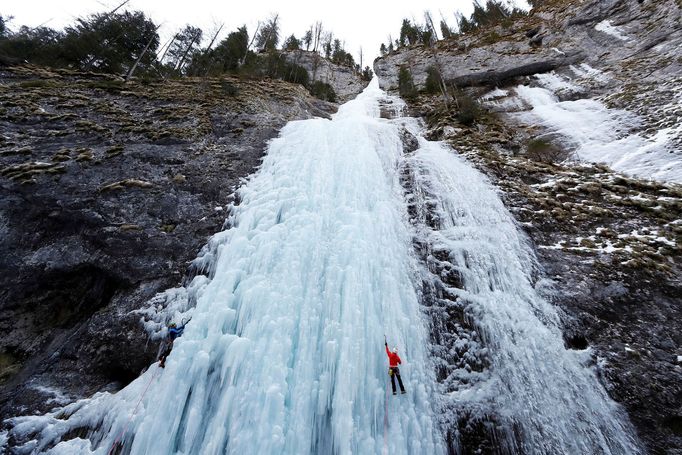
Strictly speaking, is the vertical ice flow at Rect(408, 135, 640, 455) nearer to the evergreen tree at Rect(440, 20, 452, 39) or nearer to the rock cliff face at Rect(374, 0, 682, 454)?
the rock cliff face at Rect(374, 0, 682, 454)

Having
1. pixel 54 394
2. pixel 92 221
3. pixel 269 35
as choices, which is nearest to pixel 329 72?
pixel 269 35

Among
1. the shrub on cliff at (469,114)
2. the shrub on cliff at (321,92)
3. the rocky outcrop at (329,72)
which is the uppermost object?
the rocky outcrop at (329,72)

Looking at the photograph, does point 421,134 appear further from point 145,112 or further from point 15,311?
point 15,311

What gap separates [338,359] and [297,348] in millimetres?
771

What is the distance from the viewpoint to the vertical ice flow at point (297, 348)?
450 centimetres

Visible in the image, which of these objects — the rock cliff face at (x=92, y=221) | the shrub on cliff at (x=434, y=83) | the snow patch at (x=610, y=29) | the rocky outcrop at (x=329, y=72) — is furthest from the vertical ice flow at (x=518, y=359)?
the rocky outcrop at (x=329, y=72)

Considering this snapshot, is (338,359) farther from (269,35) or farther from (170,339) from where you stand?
(269,35)

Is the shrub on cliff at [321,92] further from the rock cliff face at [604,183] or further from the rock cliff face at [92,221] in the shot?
the rock cliff face at [92,221]

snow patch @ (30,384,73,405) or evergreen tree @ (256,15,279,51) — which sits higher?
evergreen tree @ (256,15,279,51)

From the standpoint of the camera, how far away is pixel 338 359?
17.0ft

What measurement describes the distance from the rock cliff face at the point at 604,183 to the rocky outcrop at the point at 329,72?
A: 15004 millimetres

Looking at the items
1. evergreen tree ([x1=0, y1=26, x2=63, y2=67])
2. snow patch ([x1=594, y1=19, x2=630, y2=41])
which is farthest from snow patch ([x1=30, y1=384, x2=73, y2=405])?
snow patch ([x1=594, y1=19, x2=630, y2=41])

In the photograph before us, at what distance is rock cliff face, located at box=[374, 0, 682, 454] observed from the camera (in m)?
4.70

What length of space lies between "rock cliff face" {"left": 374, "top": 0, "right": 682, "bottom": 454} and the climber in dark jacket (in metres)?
5.10
